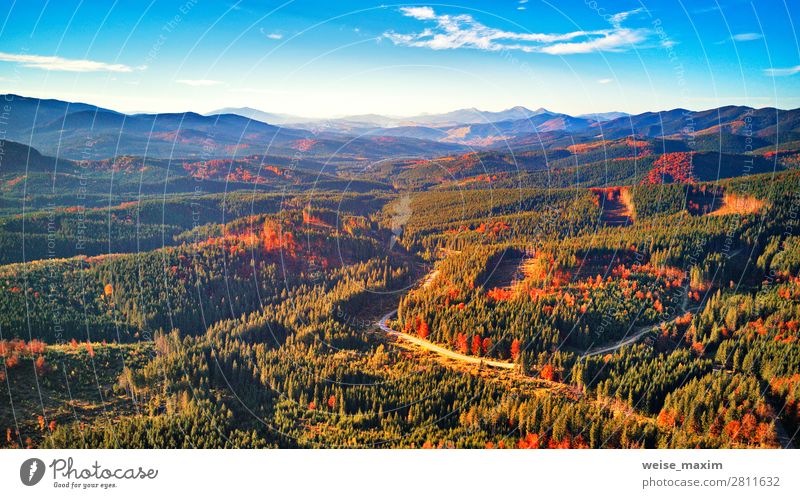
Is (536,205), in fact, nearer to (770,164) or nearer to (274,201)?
(274,201)

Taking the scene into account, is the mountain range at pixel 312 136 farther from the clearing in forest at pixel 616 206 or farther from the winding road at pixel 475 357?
the winding road at pixel 475 357

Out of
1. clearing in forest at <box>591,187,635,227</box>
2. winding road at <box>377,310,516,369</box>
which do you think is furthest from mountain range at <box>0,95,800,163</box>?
winding road at <box>377,310,516,369</box>

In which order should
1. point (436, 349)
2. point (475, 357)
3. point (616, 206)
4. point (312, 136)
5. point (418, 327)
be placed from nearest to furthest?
point (475, 357) < point (436, 349) < point (418, 327) < point (616, 206) < point (312, 136)

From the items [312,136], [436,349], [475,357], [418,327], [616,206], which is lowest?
[475,357]

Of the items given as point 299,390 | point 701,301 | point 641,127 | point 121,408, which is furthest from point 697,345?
point 641,127

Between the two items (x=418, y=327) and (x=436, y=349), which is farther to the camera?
(x=418, y=327)

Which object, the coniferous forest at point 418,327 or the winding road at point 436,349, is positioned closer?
the coniferous forest at point 418,327

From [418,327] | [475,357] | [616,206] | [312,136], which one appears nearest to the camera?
[475,357]

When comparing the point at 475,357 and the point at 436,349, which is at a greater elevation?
the point at 436,349

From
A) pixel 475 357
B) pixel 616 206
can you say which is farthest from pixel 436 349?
pixel 616 206

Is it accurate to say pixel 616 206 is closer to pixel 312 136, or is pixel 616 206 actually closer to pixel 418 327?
pixel 418 327

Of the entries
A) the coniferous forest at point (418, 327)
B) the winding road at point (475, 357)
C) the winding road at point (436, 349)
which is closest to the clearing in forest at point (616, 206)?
the coniferous forest at point (418, 327)
